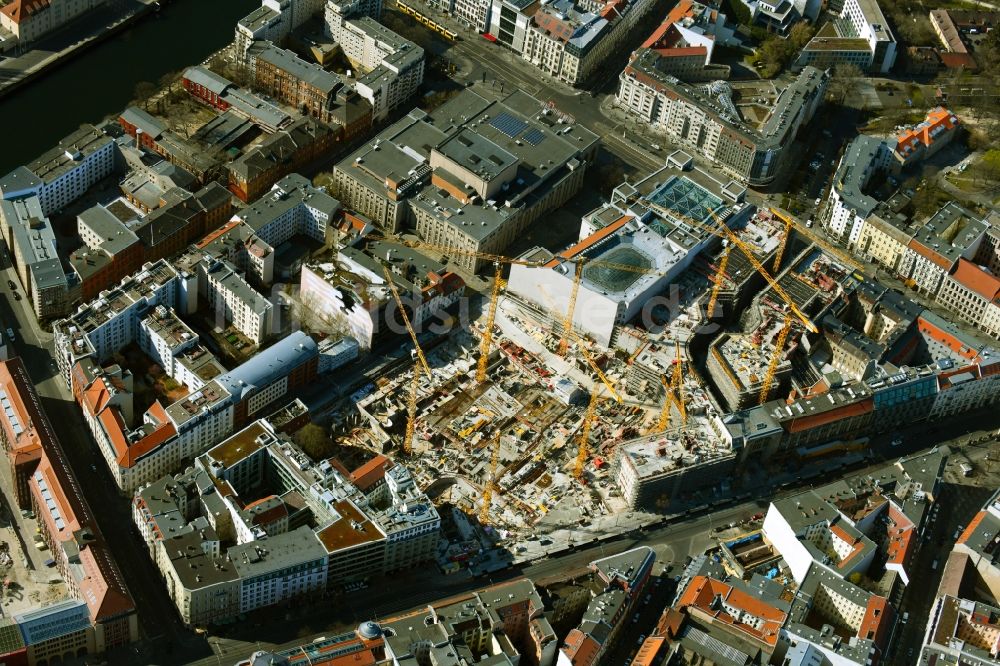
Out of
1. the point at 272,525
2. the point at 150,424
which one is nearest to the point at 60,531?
the point at 150,424

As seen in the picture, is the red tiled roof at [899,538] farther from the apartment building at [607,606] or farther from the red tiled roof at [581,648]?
the red tiled roof at [581,648]

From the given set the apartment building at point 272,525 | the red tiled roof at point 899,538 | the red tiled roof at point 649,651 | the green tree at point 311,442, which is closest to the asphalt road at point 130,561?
the apartment building at point 272,525

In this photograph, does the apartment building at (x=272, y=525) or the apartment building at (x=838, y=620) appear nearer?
the apartment building at (x=838, y=620)

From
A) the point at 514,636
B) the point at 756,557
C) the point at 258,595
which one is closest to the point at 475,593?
the point at 514,636

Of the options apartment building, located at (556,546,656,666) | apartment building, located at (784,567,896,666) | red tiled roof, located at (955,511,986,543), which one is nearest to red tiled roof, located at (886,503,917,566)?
red tiled roof, located at (955,511,986,543)

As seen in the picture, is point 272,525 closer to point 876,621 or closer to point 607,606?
point 607,606

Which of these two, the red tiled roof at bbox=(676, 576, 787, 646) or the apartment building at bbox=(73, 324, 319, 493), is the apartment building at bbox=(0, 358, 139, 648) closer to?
the apartment building at bbox=(73, 324, 319, 493)
